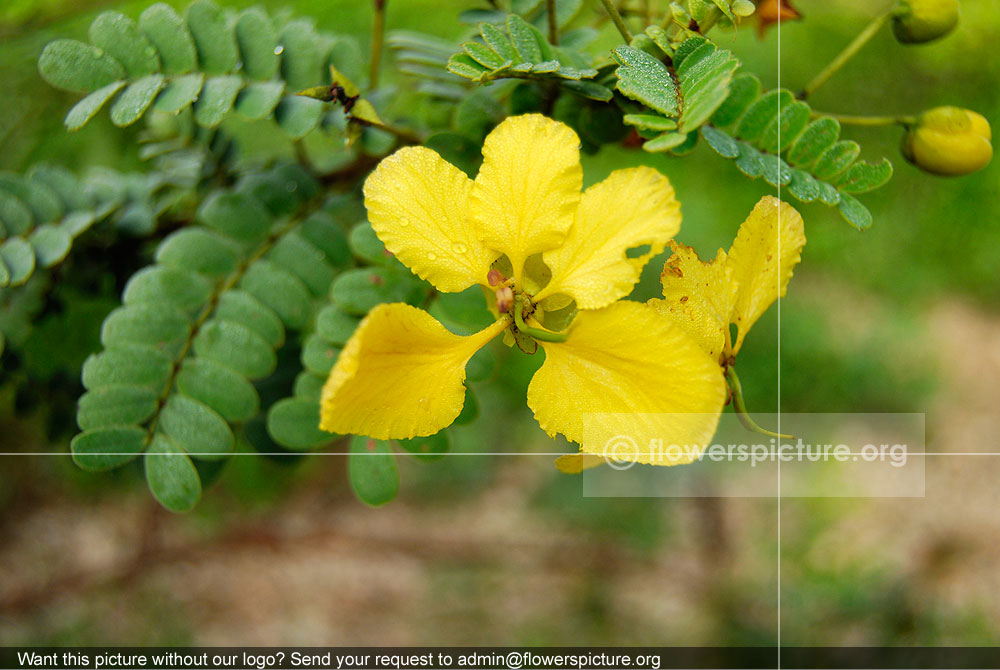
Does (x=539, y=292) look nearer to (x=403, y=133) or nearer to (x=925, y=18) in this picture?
(x=403, y=133)

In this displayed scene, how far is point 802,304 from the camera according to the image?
68.9 inches

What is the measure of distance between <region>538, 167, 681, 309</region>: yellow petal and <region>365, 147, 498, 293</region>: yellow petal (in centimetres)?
5

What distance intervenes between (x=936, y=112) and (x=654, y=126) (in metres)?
0.29

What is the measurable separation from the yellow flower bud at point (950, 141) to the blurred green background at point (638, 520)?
56 centimetres

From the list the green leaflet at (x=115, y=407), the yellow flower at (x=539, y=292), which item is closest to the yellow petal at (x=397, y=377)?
the yellow flower at (x=539, y=292)

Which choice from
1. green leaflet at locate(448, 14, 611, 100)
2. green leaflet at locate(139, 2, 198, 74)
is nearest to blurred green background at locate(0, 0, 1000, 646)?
green leaflet at locate(139, 2, 198, 74)

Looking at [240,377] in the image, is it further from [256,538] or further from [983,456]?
[983,456]

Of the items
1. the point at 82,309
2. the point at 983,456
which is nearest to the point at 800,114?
the point at 82,309

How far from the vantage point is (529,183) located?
45 centimetres

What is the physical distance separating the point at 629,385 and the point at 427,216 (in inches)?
6.4

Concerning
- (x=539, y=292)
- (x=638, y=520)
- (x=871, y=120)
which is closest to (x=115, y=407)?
(x=539, y=292)

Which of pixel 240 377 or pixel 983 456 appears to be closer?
pixel 240 377

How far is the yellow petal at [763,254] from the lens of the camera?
1.62 ft

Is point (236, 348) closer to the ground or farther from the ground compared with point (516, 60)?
closer to the ground
